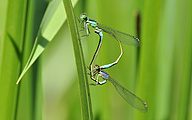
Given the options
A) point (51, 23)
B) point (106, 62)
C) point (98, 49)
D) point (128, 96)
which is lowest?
point (128, 96)

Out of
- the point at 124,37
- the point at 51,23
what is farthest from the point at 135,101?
the point at 51,23

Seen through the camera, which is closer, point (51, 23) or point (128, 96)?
point (51, 23)

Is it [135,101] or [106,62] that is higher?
[106,62]

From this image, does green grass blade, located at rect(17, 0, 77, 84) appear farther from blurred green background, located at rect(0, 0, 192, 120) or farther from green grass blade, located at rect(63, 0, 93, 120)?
green grass blade, located at rect(63, 0, 93, 120)

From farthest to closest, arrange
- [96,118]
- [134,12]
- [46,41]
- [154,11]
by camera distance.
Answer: [134,12], [96,118], [154,11], [46,41]

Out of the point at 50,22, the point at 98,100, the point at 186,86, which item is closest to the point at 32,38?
the point at 50,22

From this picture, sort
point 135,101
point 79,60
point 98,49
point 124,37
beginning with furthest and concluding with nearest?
point 124,37 → point 98,49 → point 135,101 → point 79,60

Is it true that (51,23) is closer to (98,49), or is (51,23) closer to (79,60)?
(79,60)

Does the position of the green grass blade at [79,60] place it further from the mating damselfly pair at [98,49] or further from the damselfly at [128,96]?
→ the mating damselfly pair at [98,49]

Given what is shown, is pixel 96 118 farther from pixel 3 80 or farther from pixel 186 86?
pixel 3 80
